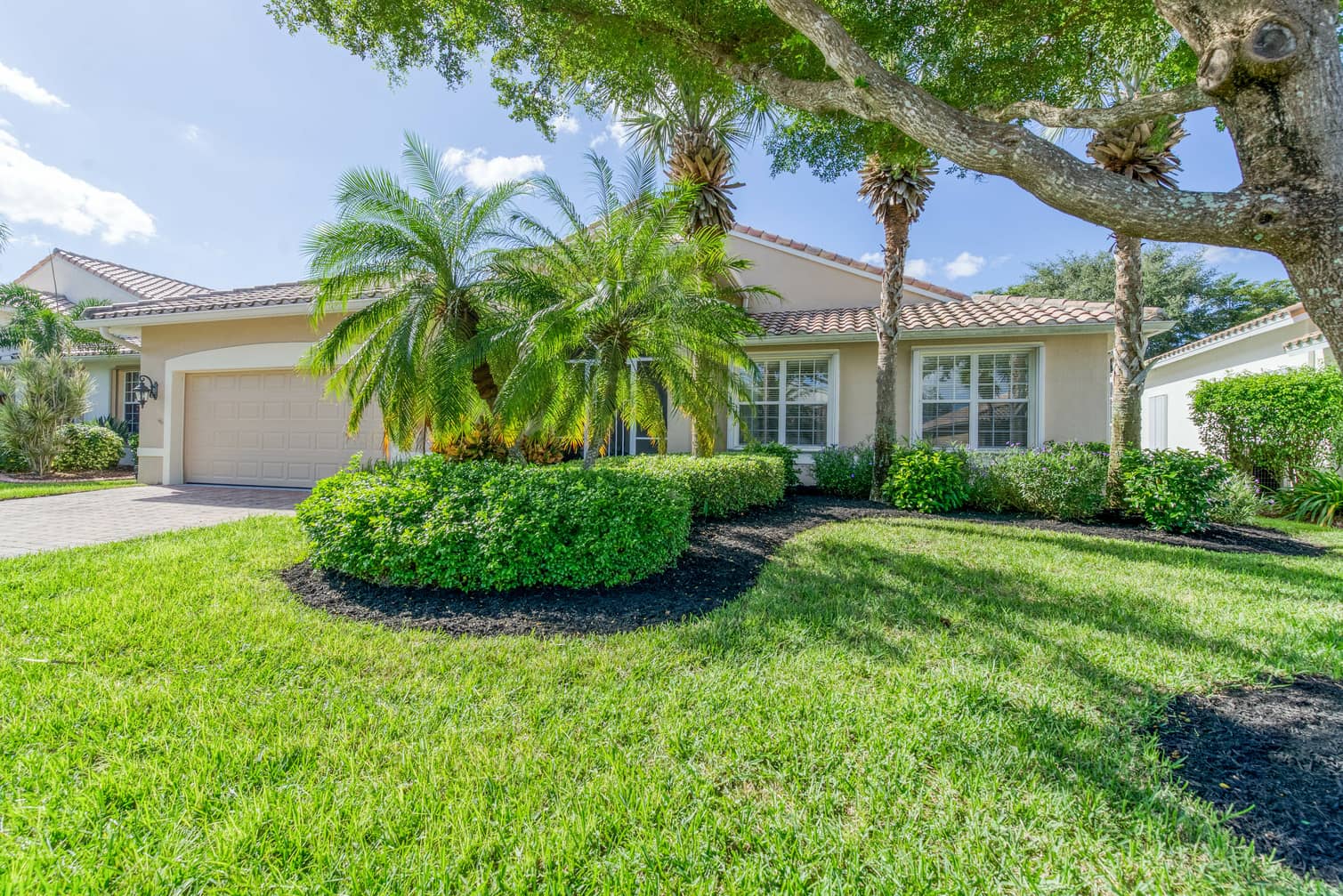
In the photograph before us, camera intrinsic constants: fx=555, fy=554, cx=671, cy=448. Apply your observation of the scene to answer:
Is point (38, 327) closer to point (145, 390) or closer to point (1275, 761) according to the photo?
point (145, 390)

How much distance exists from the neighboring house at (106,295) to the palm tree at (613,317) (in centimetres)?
1488

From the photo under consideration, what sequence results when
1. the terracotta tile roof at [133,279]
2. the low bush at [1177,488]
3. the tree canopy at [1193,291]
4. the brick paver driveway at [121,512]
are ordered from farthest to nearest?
1. the tree canopy at [1193,291]
2. the terracotta tile roof at [133,279]
3. the low bush at [1177,488]
4. the brick paver driveway at [121,512]

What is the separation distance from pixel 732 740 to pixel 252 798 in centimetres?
193

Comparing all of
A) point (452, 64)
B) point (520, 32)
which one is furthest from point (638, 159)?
point (452, 64)

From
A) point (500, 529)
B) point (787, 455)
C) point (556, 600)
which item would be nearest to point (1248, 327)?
point (787, 455)

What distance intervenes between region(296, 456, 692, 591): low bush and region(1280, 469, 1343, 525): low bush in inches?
436

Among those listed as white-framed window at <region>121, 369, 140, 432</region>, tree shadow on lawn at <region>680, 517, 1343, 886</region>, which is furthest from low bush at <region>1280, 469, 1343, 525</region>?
white-framed window at <region>121, 369, 140, 432</region>

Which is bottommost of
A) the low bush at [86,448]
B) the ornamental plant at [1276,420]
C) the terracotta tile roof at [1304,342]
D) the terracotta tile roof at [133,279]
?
the low bush at [86,448]

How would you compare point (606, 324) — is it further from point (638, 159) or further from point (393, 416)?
point (393, 416)

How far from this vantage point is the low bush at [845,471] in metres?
10.9

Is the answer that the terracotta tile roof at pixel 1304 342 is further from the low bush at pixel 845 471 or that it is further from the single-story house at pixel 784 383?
the low bush at pixel 845 471

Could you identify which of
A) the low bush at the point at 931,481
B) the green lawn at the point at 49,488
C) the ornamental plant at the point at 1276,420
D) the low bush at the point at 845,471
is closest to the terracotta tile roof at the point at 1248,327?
the ornamental plant at the point at 1276,420

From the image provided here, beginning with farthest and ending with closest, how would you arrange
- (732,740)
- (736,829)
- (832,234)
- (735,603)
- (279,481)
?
(832,234) < (279,481) < (735,603) < (732,740) < (736,829)

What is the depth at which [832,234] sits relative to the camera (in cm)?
1441
